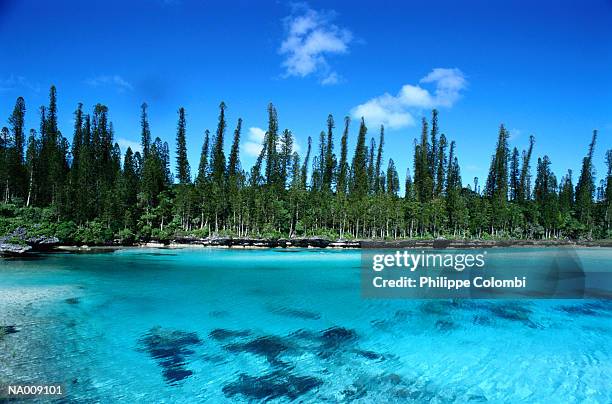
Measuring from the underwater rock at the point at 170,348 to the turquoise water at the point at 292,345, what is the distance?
30mm

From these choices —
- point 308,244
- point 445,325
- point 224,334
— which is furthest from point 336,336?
point 308,244

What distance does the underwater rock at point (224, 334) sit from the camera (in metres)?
10.5

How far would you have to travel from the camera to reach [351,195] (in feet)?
193

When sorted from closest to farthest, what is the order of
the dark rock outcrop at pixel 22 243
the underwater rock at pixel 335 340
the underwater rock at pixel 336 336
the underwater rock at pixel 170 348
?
the underwater rock at pixel 170 348 → the underwater rock at pixel 335 340 → the underwater rock at pixel 336 336 → the dark rock outcrop at pixel 22 243

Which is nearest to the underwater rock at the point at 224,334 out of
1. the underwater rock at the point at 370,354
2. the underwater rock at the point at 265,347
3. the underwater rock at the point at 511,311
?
the underwater rock at the point at 265,347

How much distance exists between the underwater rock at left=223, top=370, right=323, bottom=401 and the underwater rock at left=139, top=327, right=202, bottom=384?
1.26 m

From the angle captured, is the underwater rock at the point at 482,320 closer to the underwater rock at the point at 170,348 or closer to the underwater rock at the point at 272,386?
the underwater rock at the point at 272,386

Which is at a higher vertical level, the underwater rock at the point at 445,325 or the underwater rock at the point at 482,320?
the underwater rock at the point at 445,325

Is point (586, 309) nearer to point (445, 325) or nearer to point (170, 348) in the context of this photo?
point (445, 325)

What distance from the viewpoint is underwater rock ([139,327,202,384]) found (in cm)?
799

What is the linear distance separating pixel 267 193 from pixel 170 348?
1726 inches

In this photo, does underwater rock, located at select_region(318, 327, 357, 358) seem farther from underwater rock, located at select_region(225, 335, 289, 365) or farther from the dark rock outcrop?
the dark rock outcrop

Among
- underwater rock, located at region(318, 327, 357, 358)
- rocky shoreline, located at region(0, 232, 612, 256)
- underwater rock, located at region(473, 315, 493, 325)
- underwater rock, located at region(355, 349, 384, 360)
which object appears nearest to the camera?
underwater rock, located at region(355, 349, 384, 360)

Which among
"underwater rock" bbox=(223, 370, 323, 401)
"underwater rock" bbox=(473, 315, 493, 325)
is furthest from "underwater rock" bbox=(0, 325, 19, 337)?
"underwater rock" bbox=(473, 315, 493, 325)
